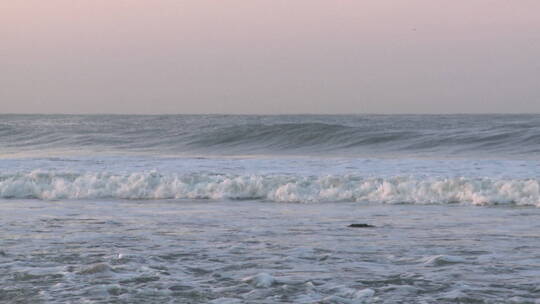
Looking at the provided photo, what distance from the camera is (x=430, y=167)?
57.2ft

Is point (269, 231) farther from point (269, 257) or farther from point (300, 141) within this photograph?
point (300, 141)

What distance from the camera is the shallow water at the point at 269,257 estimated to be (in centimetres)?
573

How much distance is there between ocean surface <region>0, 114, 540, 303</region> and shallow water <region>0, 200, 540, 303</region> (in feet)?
0.07

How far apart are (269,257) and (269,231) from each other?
1.88 m

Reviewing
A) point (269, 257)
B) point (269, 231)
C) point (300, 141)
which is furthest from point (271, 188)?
point (300, 141)

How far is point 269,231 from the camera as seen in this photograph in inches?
357

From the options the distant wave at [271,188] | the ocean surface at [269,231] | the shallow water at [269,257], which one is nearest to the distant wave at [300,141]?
the ocean surface at [269,231]

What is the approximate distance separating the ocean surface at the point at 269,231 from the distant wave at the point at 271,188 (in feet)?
0.12

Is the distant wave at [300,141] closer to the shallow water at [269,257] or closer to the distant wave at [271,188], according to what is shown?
the distant wave at [271,188]

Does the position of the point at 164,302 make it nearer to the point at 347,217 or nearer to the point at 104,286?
the point at 104,286

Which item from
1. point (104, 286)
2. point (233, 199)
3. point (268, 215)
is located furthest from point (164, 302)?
point (233, 199)

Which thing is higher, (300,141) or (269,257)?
(300,141)

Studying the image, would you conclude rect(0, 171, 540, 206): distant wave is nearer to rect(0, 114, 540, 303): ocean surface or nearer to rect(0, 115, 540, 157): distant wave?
rect(0, 114, 540, 303): ocean surface

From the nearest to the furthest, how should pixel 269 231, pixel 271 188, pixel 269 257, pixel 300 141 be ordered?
pixel 269 257
pixel 269 231
pixel 271 188
pixel 300 141
